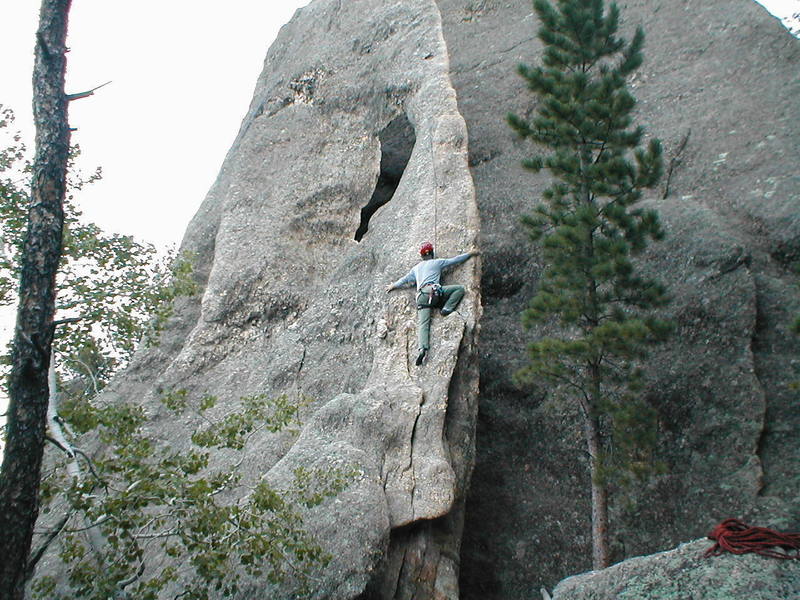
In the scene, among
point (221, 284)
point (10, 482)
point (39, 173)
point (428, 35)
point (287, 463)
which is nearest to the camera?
point (10, 482)

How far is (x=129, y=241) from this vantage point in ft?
31.9

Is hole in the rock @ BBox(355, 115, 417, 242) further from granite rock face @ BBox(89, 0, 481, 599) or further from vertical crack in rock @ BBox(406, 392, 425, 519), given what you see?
vertical crack in rock @ BBox(406, 392, 425, 519)

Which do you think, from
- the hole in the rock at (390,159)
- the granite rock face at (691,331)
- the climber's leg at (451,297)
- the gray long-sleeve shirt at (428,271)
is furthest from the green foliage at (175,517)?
the hole in the rock at (390,159)

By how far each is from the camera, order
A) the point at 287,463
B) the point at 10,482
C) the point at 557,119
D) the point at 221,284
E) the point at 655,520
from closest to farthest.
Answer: the point at 10,482 → the point at 287,463 → the point at 655,520 → the point at 557,119 → the point at 221,284

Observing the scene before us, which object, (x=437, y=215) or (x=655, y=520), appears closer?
(x=655, y=520)

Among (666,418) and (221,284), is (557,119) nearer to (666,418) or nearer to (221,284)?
(666,418)

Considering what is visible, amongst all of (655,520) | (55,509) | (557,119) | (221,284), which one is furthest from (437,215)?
(55,509)

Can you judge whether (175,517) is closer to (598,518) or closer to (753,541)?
(753,541)

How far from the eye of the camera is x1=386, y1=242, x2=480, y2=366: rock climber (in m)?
10.7

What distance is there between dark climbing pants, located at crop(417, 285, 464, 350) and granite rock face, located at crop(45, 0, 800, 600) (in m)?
0.14

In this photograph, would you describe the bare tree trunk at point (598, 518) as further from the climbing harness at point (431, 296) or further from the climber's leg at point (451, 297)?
the climbing harness at point (431, 296)

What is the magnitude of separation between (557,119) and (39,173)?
8.93 meters

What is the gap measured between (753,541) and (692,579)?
606 millimetres

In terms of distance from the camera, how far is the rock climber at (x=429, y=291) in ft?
35.0
